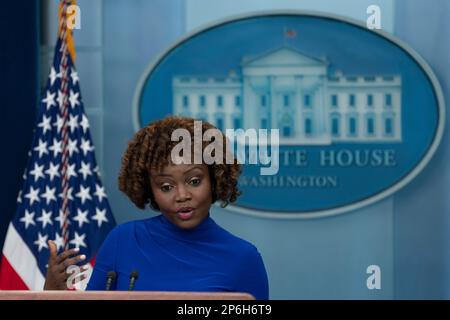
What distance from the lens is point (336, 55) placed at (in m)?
2.79

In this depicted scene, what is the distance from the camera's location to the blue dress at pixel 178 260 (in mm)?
1085

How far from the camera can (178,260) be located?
3.62 ft

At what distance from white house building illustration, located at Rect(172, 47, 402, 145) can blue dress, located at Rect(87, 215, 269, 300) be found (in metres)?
1.66

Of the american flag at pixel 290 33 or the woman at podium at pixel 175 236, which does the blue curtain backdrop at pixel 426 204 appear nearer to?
the american flag at pixel 290 33

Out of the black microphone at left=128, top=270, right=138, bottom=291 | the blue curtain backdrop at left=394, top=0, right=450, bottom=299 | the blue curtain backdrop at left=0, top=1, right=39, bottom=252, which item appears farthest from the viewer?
the blue curtain backdrop at left=0, top=1, right=39, bottom=252

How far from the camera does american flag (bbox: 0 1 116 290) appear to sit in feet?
8.99

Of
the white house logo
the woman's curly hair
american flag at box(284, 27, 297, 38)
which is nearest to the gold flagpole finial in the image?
the white house logo

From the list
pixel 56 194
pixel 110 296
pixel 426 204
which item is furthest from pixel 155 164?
pixel 426 204

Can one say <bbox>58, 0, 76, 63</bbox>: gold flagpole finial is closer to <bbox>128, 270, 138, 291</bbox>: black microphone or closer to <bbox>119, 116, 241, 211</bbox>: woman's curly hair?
<bbox>119, 116, 241, 211</bbox>: woman's curly hair

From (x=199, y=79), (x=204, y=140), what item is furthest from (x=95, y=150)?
(x=204, y=140)

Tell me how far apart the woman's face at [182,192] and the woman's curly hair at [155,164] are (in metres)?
0.02

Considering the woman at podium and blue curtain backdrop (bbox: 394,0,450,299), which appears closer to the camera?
the woman at podium

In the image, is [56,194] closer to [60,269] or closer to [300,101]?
[300,101]

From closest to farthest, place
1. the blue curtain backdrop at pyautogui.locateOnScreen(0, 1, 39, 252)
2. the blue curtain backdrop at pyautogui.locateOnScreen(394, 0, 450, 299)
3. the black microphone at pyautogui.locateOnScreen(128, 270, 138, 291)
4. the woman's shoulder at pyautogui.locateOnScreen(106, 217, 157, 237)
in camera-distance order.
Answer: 1. the black microphone at pyautogui.locateOnScreen(128, 270, 138, 291)
2. the woman's shoulder at pyautogui.locateOnScreen(106, 217, 157, 237)
3. the blue curtain backdrop at pyautogui.locateOnScreen(394, 0, 450, 299)
4. the blue curtain backdrop at pyautogui.locateOnScreen(0, 1, 39, 252)
